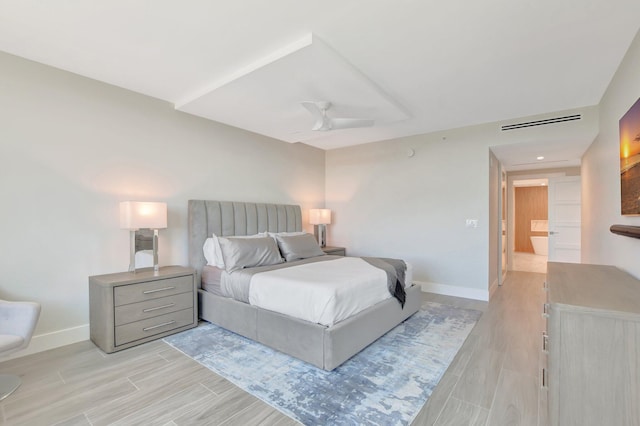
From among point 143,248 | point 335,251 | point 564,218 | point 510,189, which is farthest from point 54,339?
point 564,218

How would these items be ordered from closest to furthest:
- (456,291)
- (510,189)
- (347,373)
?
(347,373) → (456,291) → (510,189)

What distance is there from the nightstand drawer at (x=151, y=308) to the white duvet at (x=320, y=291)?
0.89 meters

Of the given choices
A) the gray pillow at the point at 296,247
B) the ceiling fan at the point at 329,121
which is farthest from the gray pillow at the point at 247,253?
the ceiling fan at the point at 329,121

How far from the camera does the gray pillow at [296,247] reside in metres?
4.22

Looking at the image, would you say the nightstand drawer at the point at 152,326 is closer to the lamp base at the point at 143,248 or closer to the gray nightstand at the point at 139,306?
the gray nightstand at the point at 139,306

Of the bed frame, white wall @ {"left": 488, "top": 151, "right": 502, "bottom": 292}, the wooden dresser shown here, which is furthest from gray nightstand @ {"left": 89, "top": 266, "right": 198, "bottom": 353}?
white wall @ {"left": 488, "top": 151, "right": 502, "bottom": 292}

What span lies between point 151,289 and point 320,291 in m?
1.85

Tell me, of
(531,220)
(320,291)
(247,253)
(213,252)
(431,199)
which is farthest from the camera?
(531,220)

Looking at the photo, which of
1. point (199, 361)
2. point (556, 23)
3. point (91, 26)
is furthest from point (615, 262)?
point (91, 26)

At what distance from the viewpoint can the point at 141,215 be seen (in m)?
3.14

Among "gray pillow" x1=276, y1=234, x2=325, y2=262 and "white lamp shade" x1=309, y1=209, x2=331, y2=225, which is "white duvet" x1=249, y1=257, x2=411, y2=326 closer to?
"gray pillow" x1=276, y1=234, x2=325, y2=262

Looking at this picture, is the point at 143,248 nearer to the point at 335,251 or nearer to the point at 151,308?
the point at 151,308

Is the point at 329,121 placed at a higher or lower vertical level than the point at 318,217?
higher

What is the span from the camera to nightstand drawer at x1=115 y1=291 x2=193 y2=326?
9.37 ft
